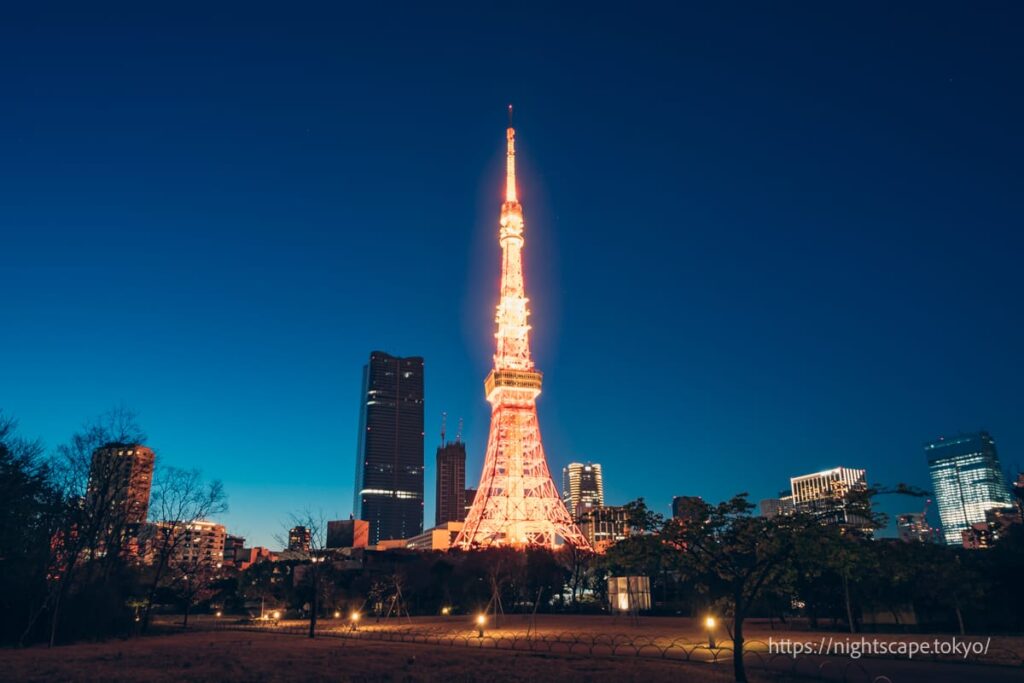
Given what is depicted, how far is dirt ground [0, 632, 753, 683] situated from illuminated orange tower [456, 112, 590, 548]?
216ft

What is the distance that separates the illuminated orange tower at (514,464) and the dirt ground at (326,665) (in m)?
65.9

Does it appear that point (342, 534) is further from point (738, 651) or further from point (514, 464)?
point (738, 651)

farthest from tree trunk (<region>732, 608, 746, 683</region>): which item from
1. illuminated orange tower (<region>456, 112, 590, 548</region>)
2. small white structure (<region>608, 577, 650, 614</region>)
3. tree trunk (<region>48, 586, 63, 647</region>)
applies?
illuminated orange tower (<region>456, 112, 590, 548</region>)

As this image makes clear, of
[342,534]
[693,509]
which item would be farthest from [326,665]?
[342,534]

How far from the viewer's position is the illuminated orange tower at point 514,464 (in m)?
103

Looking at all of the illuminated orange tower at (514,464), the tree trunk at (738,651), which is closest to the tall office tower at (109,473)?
the tree trunk at (738,651)

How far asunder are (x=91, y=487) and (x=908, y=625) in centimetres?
4956

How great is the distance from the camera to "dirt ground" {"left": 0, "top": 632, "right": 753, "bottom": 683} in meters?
22.8

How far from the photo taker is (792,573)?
22562 millimetres

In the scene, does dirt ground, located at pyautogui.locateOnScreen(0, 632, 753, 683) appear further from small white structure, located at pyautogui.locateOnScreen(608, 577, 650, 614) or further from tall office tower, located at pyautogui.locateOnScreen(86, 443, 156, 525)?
small white structure, located at pyautogui.locateOnScreen(608, 577, 650, 614)

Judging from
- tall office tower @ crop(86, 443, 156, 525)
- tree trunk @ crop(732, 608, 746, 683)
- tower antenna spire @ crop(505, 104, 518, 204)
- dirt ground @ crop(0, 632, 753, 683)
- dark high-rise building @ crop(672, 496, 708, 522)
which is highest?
tower antenna spire @ crop(505, 104, 518, 204)

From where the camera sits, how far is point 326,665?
87.7 feet

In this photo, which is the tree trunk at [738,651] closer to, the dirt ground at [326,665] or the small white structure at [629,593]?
the dirt ground at [326,665]

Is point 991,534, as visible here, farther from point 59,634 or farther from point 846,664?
point 59,634
